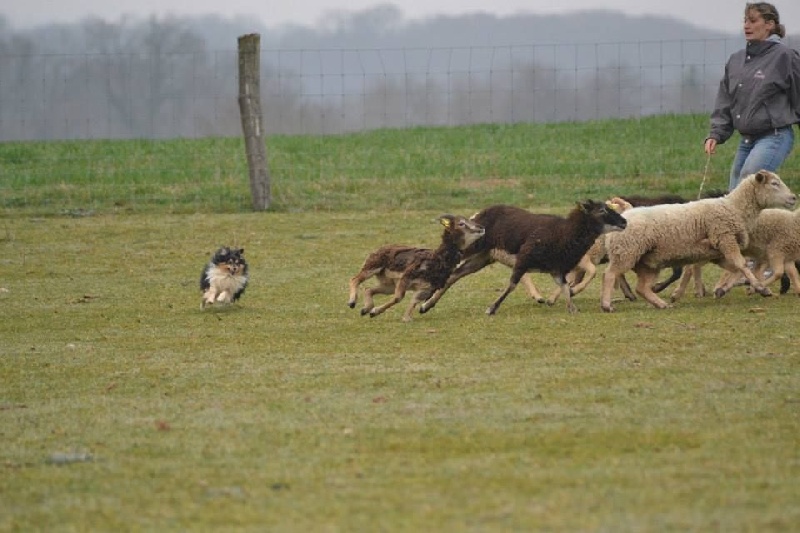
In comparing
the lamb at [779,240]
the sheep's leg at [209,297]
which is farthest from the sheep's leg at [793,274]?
the sheep's leg at [209,297]

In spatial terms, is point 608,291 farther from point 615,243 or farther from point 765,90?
point 765,90

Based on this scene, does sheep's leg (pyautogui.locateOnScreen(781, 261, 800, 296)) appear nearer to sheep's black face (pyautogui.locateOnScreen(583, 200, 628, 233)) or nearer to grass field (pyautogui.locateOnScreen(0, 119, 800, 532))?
grass field (pyautogui.locateOnScreen(0, 119, 800, 532))

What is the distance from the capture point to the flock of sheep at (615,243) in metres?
12.9

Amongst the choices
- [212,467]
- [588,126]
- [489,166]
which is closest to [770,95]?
[212,467]

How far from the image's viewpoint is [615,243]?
1294 cm

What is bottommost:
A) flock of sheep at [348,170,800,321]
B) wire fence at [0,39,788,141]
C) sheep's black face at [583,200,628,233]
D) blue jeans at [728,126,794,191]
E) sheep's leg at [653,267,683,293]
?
wire fence at [0,39,788,141]

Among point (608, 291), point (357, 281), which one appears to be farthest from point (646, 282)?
point (357, 281)

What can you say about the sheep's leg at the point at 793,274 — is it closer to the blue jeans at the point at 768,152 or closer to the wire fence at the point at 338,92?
the blue jeans at the point at 768,152

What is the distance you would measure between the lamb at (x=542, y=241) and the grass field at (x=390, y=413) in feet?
1.21

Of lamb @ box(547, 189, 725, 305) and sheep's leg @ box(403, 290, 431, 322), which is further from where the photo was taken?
lamb @ box(547, 189, 725, 305)

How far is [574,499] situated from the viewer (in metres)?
6.33

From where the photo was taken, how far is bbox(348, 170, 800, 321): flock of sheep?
42.2ft

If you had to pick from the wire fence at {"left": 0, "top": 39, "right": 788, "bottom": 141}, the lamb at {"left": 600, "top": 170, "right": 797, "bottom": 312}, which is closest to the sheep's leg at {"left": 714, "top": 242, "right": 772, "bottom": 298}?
the lamb at {"left": 600, "top": 170, "right": 797, "bottom": 312}

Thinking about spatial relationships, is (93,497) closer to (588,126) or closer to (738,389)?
(738,389)
